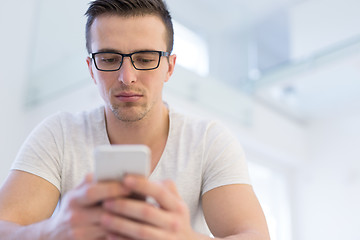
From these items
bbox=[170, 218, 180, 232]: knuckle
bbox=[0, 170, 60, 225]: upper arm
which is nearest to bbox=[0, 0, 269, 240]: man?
bbox=[0, 170, 60, 225]: upper arm

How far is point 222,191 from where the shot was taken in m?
0.97

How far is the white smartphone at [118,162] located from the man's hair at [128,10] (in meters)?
0.60

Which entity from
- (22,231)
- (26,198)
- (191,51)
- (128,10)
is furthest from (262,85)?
(22,231)

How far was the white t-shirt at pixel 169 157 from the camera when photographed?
1.00 meters

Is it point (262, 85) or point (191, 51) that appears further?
point (262, 85)

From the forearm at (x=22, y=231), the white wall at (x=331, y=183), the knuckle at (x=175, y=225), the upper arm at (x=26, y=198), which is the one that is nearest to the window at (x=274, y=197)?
the white wall at (x=331, y=183)

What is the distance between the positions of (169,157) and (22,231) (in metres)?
0.46

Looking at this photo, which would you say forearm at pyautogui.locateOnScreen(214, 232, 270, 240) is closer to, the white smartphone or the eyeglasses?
the white smartphone

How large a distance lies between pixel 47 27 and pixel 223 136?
8.39ft

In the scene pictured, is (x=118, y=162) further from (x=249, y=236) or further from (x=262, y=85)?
(x=262, y=85)

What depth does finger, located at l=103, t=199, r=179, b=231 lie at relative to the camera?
1.81ft

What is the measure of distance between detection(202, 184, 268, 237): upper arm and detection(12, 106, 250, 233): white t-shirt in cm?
2

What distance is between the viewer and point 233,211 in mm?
911

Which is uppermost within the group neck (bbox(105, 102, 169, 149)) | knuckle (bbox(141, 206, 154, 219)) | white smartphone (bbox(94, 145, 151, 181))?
neck (bbox(105, 102, 169, 149))
